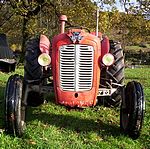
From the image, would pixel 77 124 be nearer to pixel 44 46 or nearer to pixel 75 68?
pixel 75 68

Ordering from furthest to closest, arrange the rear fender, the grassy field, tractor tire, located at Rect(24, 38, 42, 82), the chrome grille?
1. tractor tire, located at Rect(24, 38, 42, 82)
2. the rear fender
3. the chrome grille
4. the grassy field

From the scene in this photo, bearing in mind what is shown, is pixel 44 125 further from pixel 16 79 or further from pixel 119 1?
pixel 119 1

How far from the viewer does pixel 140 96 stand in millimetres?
5527

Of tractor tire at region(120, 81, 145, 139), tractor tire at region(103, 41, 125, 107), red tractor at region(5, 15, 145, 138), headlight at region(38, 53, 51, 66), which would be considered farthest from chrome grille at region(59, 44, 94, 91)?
tractor tire at region(103, 41, 125, 107)

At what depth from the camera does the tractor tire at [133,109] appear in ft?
17.7

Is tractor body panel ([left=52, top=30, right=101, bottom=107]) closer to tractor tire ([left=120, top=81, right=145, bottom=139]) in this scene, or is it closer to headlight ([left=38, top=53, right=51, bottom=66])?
headlight ([left=38, top=53, right=51, bottom=66])

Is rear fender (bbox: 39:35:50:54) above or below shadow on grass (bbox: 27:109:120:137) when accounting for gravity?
above

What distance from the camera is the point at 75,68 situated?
5559 millimetres

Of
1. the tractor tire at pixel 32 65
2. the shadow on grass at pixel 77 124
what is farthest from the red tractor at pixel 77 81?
the tractor tire at pixel 32 65

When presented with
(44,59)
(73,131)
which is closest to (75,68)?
(44,59)

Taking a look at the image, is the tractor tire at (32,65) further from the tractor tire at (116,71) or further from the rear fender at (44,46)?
the tractor tire at (116,71)

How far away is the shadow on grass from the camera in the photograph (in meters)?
5.89

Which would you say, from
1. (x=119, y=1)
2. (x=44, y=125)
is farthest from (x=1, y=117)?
(x=119, y=1)

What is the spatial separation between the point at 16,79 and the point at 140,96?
74.5 inches
